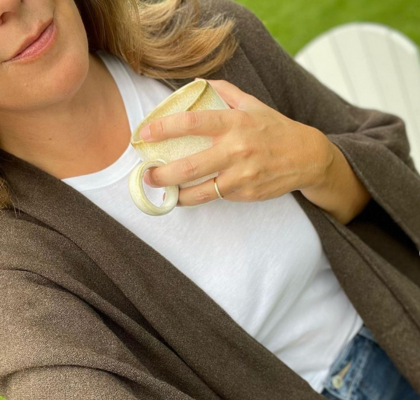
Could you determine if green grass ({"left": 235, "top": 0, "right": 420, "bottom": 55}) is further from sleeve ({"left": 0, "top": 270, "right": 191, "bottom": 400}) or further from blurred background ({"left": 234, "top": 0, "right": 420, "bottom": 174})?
sleeve ({"left": 0, "top": 270, "right": 191, "bottom": 400})

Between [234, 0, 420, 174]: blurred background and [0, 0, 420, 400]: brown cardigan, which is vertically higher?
[234, 0, 420, 174]: blurred background

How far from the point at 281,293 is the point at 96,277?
1.07ft

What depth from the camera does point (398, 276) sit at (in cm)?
128

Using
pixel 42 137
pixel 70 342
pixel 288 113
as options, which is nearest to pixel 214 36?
pixel 288 113

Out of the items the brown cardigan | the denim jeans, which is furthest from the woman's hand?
the denim jeans

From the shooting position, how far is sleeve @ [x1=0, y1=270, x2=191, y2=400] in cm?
83

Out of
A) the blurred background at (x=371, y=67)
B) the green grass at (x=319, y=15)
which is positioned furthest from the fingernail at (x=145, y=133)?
the green grass at (x=319, y=15)

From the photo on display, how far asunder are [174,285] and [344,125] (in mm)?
563

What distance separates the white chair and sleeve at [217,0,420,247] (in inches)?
20.7

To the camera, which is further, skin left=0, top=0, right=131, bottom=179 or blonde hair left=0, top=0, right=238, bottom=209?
blonde hair left=0, top=0, right=238, bottom=209

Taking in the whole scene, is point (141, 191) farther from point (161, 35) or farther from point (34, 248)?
point (161, 35)

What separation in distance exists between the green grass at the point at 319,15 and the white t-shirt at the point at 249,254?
77.6 inches

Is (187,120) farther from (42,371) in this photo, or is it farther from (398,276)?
(398,276)

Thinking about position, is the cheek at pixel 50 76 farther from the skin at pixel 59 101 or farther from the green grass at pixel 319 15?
the green grass at pixel 319 15
